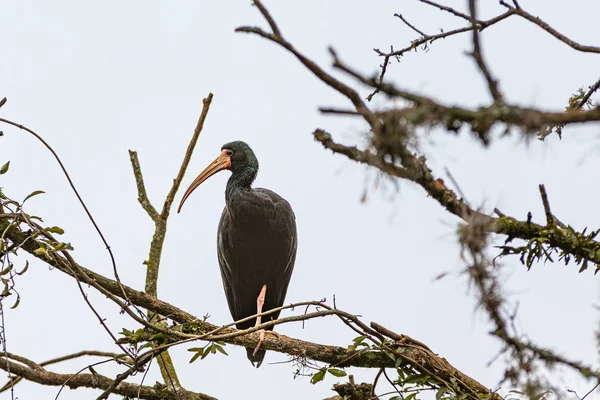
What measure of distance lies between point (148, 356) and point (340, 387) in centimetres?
Result: 114

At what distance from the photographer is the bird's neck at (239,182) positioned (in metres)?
7.87

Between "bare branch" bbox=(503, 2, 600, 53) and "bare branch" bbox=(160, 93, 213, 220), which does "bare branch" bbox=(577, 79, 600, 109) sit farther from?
"bare branch" bbox=(160, 93, 213, 220)

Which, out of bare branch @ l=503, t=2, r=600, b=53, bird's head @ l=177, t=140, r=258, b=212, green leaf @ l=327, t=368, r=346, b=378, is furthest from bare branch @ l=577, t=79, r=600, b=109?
bird's head @ l=177, t=140, r=258, b=212

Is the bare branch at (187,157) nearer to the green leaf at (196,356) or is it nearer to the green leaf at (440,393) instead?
the green leaf at (196,356)

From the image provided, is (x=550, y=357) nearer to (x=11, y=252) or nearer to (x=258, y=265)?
(x=11, y=252)

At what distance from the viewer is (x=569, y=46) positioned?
3301 millimetres

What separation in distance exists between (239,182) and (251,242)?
670 millimetres

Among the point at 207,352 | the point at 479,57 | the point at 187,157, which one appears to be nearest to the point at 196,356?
the point at 207,352

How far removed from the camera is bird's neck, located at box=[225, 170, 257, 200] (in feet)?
25.8

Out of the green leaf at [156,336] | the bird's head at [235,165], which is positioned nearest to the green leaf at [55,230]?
the green leaf at [156,336]

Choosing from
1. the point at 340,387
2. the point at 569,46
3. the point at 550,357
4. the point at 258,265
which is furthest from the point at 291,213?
the point at 550,357

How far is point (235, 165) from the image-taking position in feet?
27.0

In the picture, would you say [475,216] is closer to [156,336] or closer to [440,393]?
[440,393]

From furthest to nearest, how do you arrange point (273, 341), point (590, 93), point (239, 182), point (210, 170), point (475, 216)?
point (210, 170) → point (239, 182) → point (273, 341) → point (590, 93) → point (475, 216)
